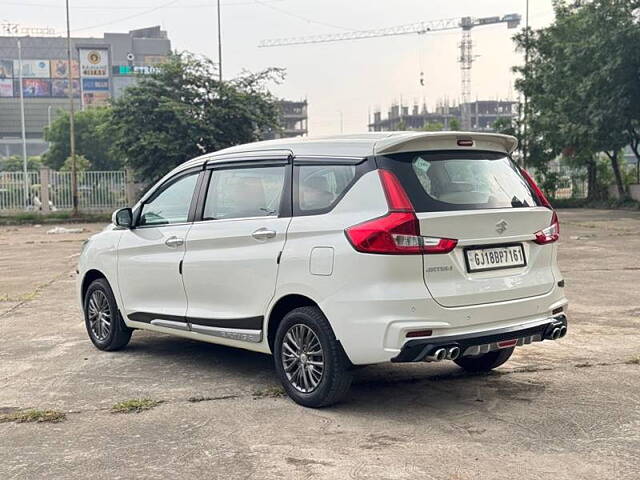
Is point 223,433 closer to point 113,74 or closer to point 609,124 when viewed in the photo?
point 609,124

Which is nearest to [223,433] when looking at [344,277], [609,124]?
[344,277]

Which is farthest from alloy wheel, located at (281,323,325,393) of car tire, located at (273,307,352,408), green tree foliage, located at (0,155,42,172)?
green tree foliage, located at (0,155,42,172)

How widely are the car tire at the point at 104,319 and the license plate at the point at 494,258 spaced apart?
3641 millimetres

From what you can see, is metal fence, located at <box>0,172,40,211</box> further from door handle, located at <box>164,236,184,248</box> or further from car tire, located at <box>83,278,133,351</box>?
door handle, located at <box>164,236,184,248</box>

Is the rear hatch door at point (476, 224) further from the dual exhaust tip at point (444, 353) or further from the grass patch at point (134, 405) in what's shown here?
the grass patch at point (134, 405)

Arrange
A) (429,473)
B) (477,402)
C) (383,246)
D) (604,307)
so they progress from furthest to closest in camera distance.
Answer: (604,307), (477,402), (383,246), (429,473)

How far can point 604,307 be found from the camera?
29.2 feet

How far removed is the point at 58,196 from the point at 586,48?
23.2m

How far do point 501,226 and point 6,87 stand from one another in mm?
153531

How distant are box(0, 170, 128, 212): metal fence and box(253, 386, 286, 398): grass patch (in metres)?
30.1

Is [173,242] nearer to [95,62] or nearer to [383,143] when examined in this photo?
[383,143]

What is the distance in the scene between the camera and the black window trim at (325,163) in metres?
5.03

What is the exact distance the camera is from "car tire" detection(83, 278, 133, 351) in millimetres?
7156

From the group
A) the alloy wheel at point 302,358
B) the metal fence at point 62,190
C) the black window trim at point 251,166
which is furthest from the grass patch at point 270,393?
the metal fence at point 62,190
